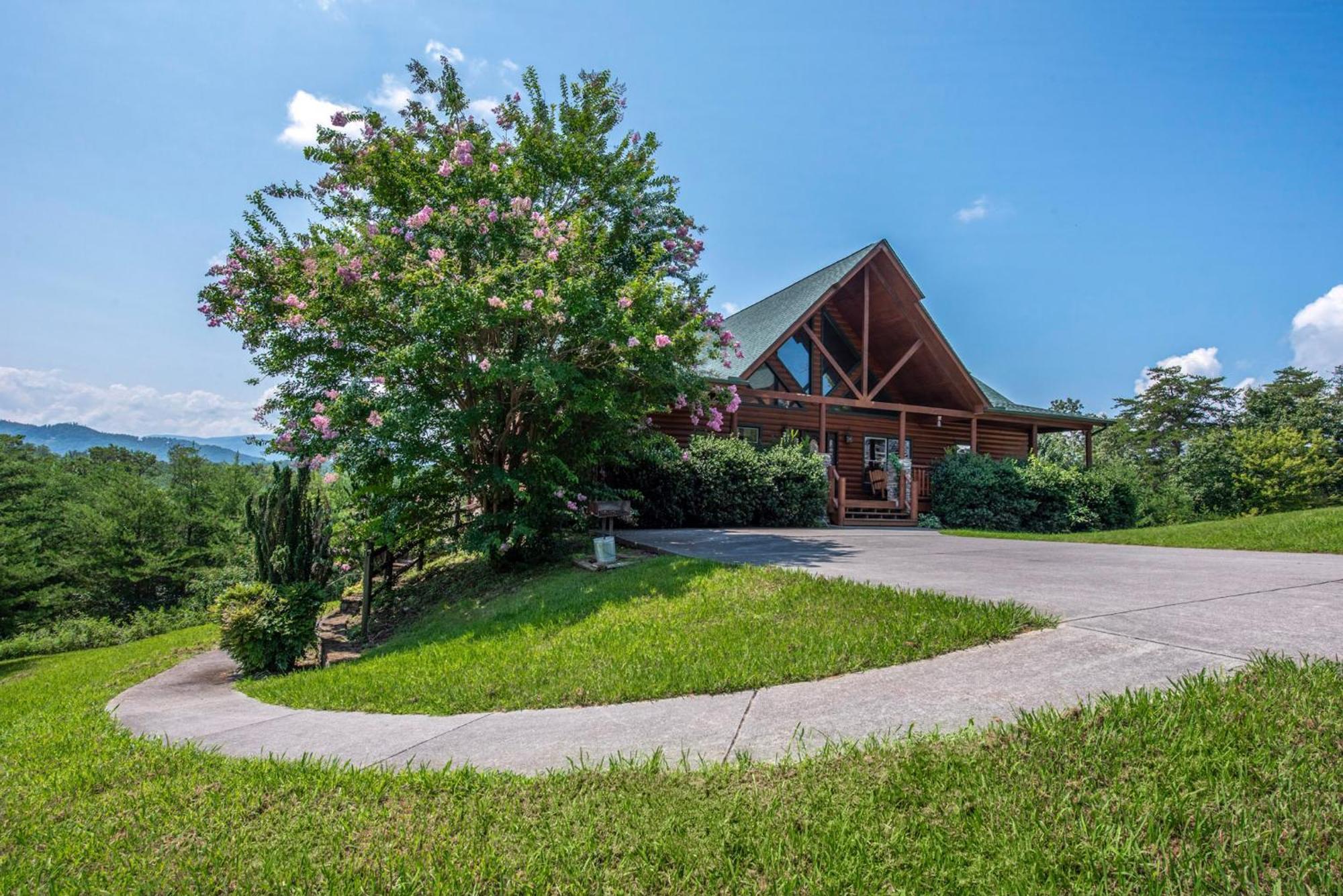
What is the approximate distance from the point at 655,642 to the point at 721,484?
851 cm

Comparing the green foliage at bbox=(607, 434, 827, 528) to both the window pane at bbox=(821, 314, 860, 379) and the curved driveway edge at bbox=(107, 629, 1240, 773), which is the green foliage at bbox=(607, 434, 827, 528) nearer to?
the window pane at bbox=(821, 314, 860, 379)

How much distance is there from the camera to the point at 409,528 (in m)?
9.62

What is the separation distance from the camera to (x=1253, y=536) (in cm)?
1016

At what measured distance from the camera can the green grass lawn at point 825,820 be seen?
1858mm

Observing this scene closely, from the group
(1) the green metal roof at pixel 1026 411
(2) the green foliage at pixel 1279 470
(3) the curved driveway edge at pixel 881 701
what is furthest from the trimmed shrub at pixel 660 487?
(2) the green foliage at pixel 1279 470

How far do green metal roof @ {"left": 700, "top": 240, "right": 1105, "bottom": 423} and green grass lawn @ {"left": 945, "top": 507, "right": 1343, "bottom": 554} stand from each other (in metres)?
6.68

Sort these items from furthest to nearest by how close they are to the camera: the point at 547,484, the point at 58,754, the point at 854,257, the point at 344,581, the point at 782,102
Result: the point at 854,257
the point at 344,581
the point at 782,102
the point at 547,484
the point at 58,754

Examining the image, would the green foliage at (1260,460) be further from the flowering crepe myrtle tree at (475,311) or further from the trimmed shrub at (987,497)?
the flowering crepe myrtle tree at (475,311)

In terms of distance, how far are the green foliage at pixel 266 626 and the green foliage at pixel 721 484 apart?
628 centimetres

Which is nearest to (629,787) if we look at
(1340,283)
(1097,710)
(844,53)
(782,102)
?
(1097,710)

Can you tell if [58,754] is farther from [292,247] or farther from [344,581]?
[344,581]

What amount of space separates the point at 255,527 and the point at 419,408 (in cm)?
376

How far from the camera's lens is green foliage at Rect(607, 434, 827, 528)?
1298 cm

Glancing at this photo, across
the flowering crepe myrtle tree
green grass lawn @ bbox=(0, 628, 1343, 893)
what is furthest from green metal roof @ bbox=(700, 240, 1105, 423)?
green grass lawn @ bbox=(0, 628, 1343, 893)
